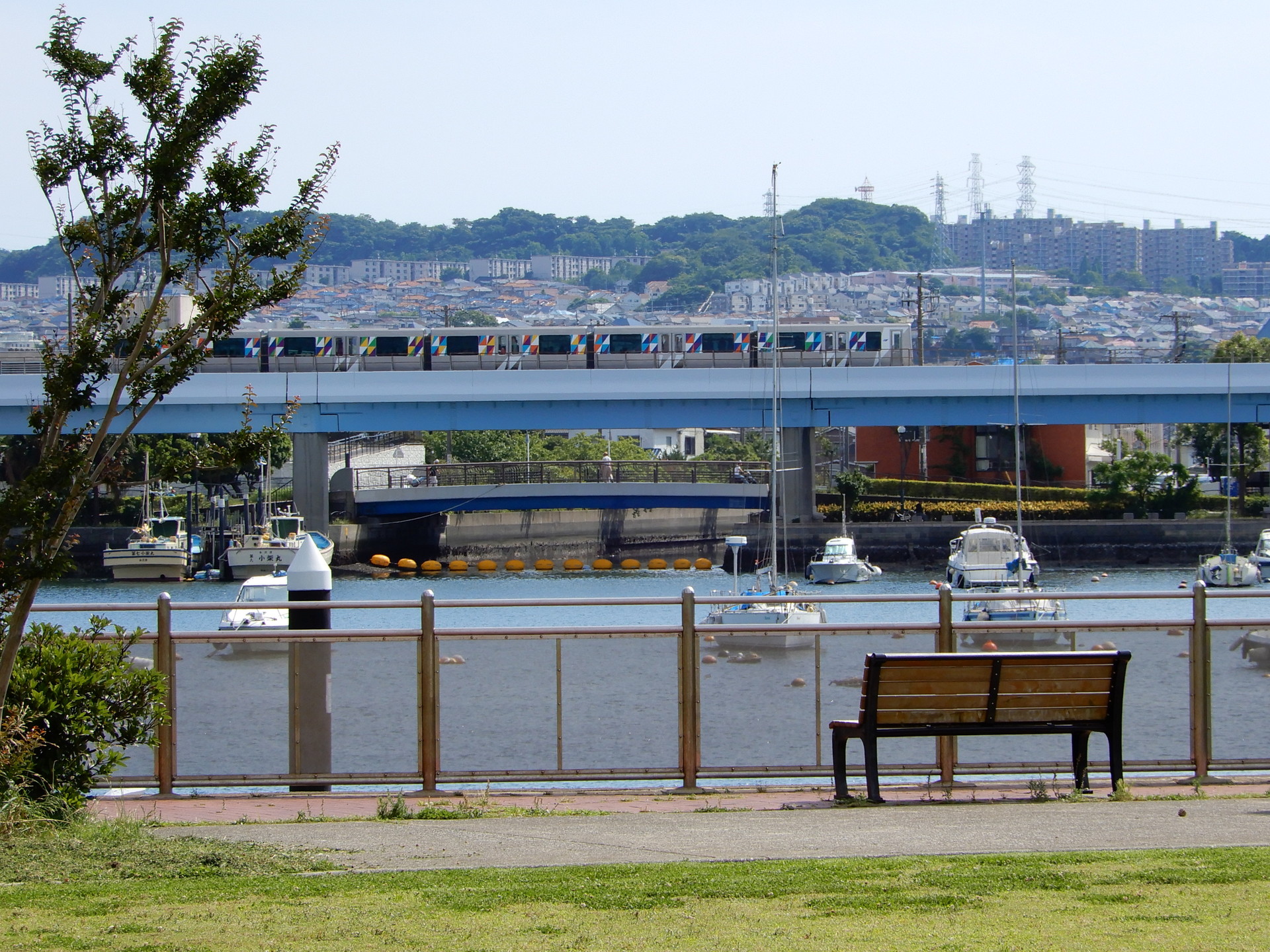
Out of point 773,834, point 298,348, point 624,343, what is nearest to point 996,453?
point 624,343

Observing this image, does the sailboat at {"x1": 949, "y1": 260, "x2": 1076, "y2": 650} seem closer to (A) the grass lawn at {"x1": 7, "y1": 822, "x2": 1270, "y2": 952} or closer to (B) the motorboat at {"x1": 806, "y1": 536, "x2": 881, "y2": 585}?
(B) the motorboat at {"x1": 806, "y1": 536, "x2": 881, "y2": 585}

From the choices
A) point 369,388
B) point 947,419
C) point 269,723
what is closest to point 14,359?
point 369,388

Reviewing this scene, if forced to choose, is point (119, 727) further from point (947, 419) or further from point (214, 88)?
point (947, 419)

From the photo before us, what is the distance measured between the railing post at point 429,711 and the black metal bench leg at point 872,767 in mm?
3088

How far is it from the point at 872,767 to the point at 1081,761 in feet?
5.19

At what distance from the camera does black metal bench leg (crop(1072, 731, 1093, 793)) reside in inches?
401

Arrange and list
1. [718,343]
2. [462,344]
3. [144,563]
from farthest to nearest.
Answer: [462,344] → [718,343] → [144,563]

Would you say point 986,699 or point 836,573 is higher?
point 986,699

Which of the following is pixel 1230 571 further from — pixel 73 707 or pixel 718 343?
pixel 73 707

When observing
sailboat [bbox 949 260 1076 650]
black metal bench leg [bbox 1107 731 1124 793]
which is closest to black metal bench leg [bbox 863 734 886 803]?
black metal bench leg [bbox 1107 731 1124 793]

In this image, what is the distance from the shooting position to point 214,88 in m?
8.74

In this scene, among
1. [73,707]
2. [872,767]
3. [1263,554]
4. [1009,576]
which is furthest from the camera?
[1263,554]

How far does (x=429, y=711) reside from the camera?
34.5ft

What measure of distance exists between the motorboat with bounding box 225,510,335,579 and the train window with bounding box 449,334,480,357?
1676 centimetres
